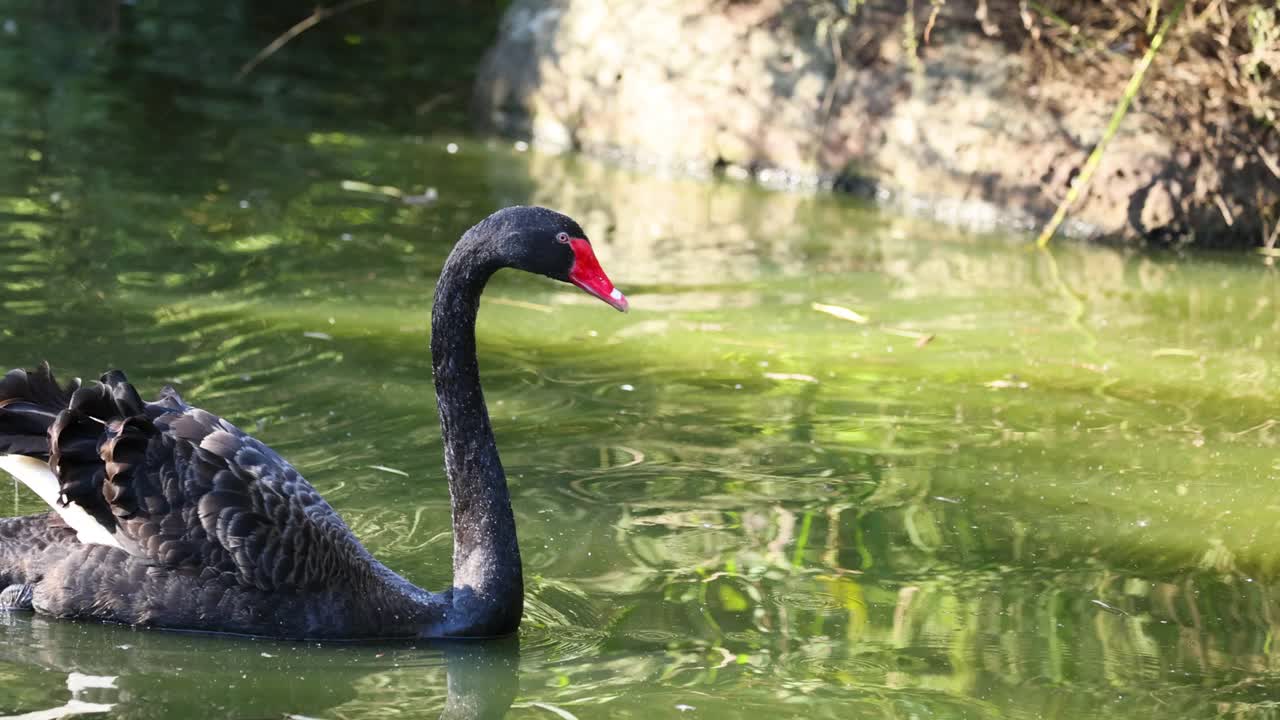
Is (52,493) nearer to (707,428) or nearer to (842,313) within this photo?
(707,428)

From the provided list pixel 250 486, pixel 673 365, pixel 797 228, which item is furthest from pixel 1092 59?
pixel 250 486

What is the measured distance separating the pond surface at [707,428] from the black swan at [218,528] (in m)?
0.07

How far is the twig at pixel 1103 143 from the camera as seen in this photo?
8.13 metres

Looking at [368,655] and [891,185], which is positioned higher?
[891,185]

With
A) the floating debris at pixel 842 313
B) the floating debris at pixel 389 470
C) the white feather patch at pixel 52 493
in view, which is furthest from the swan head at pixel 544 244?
the floating debris at pixel 842 313

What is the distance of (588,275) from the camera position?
4.04m

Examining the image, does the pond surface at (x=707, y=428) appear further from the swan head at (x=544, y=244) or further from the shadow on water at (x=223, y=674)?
the swan head at (x=544, y=244)

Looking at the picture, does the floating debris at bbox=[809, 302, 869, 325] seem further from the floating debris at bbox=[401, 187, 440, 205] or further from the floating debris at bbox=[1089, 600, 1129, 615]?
the floating debris at bbox=[1089, 600, 1129, 615]

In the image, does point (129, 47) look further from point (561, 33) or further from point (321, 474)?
point (321, 474)

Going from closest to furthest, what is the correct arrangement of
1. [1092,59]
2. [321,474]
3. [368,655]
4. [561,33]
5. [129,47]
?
[368,655] < [321,474] < [1092,59] < [561,33] < [129,47]

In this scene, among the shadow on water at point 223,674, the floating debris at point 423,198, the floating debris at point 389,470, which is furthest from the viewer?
the floating debris at point 423,198

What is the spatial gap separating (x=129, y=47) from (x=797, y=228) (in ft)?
17.8

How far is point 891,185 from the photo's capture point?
9539 millimetres

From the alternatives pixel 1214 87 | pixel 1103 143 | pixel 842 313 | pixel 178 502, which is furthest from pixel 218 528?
pixel 1214 87
